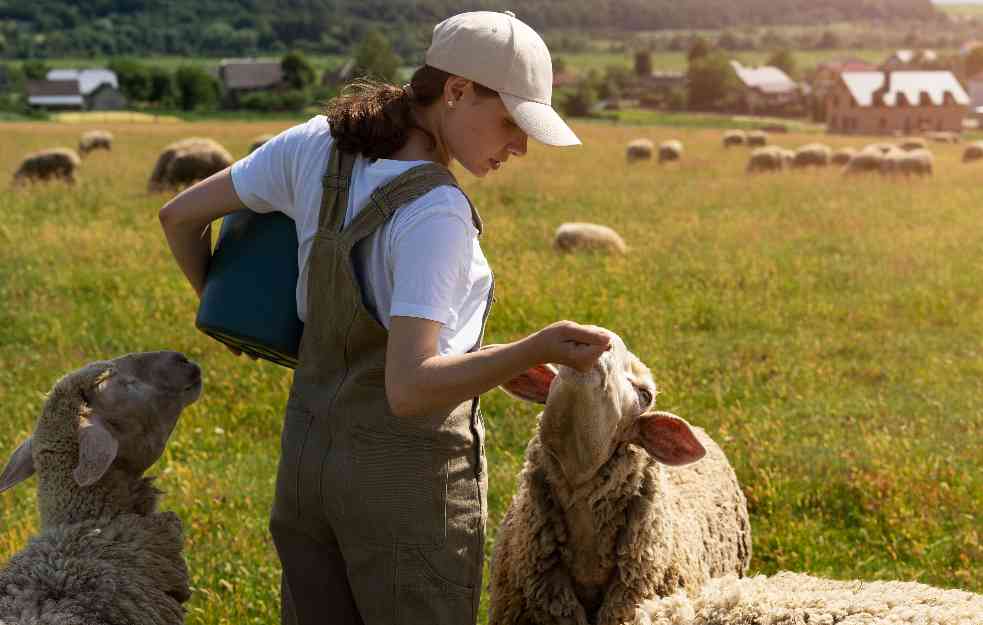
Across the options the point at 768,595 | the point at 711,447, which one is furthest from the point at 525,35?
the point at 711,447

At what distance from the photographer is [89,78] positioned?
112750mm

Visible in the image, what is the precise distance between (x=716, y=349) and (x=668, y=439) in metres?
5.40

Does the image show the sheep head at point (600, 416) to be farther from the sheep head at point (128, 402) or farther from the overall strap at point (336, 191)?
the sheep head at point (128, 402)

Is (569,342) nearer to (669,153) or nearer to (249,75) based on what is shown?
(669,153)

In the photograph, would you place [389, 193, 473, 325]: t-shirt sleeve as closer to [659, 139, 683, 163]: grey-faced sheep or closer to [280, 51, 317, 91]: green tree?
[659, 139, 683, 163]: grey-faced sheep

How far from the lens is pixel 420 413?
258 centimetres

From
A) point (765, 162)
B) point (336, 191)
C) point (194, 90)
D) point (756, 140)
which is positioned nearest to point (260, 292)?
point (336, 191)

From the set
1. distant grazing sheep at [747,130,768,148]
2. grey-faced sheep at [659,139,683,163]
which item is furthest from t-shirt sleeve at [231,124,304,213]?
distant grazing sheep at [747,130,768,148]

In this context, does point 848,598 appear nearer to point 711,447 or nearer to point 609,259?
point 711,447

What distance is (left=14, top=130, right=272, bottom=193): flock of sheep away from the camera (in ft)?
65.6

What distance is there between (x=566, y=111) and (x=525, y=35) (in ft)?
226

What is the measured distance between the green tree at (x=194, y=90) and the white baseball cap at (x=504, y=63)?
3743 inches

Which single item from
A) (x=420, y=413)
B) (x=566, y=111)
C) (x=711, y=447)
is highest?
(x=420, y=413)

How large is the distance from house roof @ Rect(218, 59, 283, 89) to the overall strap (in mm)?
107567
